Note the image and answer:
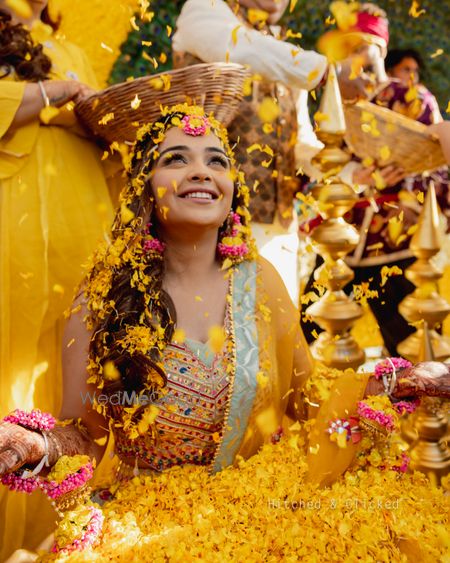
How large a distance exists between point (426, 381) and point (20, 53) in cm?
144

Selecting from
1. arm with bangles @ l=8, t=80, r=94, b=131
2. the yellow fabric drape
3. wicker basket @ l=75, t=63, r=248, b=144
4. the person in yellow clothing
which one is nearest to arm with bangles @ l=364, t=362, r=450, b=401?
the yellow fabric drape

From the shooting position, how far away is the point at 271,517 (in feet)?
4.35

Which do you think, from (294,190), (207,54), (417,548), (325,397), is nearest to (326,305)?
(325,397)

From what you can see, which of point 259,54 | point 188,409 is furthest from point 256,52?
point 188,409

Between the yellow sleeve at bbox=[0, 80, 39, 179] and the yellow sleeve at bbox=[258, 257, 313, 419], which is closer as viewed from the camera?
the yellow sleeve at bbox=[258, 257, 313, 419]

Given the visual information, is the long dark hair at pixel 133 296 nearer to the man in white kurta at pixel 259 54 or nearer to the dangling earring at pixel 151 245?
the dangling earring at pixel 151 245

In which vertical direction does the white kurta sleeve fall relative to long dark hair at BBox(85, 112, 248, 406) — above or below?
above

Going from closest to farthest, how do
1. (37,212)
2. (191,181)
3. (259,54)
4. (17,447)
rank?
(17,447) → (191,181) → (37,212) → (259,54)

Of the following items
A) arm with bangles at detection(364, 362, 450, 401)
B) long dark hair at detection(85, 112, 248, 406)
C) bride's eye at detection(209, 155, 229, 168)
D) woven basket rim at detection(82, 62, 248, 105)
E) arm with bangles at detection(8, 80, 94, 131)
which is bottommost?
arm with bangles at detection(364, 362, 450, 401)

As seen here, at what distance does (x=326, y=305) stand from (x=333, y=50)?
97 cm

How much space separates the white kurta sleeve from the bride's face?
0.61 meters

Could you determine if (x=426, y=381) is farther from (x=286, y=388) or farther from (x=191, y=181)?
(x=191, y=181)

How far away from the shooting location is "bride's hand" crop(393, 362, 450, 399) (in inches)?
53.2

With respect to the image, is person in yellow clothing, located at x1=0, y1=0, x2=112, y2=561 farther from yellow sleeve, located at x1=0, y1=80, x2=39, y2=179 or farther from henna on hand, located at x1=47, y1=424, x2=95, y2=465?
henna on hand, located at x1=47, y1=424, x2=95, y2=465
